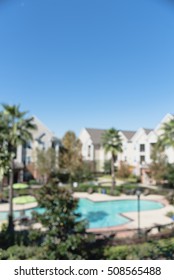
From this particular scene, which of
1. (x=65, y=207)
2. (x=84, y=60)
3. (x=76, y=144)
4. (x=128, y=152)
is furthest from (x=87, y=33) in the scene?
(x=128, y=152)

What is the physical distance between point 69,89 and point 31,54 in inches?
35.4

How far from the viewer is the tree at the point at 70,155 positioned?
7120mm

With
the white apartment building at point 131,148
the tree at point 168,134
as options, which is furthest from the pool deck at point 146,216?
the tree at point 168,134

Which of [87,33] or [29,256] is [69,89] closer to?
[87,33]

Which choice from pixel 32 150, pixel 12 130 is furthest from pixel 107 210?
pixel 12 130

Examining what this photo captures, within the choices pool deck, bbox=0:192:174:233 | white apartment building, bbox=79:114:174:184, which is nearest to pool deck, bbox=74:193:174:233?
pool deck, bbox=0:192:174:233

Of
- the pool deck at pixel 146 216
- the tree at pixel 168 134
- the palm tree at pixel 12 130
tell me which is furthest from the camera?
the pool deck at pixel 146 216

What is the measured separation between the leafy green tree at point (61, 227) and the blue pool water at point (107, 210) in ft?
10.7

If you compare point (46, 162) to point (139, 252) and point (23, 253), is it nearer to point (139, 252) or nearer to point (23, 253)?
point (23, 253)

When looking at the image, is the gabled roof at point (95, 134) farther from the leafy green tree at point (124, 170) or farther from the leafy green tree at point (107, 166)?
the leafy green tree at point (124, 170)

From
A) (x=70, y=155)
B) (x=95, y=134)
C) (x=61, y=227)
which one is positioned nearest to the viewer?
(x=61, y=227)

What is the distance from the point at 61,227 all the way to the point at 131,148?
469cm

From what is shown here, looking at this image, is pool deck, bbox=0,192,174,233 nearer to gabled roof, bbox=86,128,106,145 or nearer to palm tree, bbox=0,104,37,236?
palm tree, bbox=0,104,37,236

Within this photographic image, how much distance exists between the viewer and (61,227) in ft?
13.8
